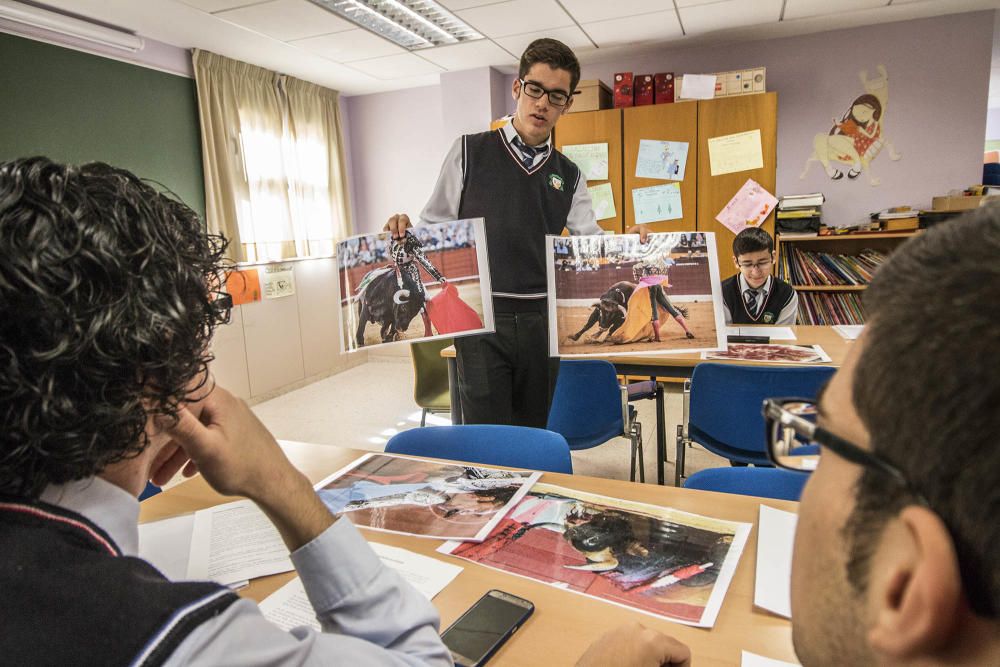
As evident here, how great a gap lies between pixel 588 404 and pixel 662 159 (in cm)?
298

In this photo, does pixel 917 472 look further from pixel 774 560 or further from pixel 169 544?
pixel 169 544

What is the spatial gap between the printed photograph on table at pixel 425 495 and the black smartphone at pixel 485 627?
0.19 meters

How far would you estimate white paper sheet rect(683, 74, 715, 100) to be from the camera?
4625 mm

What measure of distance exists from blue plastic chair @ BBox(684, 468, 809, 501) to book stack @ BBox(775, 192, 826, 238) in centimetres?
378

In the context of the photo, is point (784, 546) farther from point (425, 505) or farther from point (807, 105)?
point (807, 105)

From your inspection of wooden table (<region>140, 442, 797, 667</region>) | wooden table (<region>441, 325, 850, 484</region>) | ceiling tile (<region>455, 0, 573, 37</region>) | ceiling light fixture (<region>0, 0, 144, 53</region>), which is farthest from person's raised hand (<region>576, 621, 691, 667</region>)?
ceiling light fixture (<region>0, 0, 144, 53</region>)

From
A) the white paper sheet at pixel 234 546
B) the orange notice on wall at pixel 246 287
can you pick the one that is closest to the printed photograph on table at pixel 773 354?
the white paper sheet at pixel 234 546

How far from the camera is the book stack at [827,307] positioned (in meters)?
4.66

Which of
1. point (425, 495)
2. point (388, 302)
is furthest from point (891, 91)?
point (425, 495)

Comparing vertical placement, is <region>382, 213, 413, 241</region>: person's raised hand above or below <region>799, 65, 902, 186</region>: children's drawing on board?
below

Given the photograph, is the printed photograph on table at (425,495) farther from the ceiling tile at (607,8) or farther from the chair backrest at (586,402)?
the ceiling tile at (607,8)

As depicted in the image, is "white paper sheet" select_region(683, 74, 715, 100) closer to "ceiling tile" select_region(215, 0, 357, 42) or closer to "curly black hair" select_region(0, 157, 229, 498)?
"ceiling tile" select_region(215, 0, 357, 42)

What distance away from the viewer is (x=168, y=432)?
0.68 m

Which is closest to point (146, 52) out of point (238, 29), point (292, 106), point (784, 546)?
point (238, 29)
